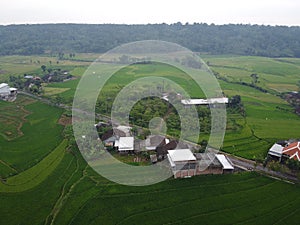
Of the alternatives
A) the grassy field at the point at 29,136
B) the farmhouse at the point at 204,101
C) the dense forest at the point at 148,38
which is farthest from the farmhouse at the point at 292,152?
the dense forest at the point at 148,38

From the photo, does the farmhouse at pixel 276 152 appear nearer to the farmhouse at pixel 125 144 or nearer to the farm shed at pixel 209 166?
the farm shed at pixel 209 166

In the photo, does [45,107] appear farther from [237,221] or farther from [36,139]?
[237,221]

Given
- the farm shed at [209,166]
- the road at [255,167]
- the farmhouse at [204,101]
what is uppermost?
the farmhouse at [204,101]

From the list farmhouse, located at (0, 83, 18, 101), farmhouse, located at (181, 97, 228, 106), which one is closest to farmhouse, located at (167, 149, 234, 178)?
farmhouse, located at (181, 97, 228, 106)

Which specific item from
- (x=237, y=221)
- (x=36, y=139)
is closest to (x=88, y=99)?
(x=36, y=139)

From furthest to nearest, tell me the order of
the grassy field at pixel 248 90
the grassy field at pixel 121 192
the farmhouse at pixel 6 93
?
the farmhouse at pixel 6 93, the grassy field at pixel 248 90, the grassy field at pixel 121 192
